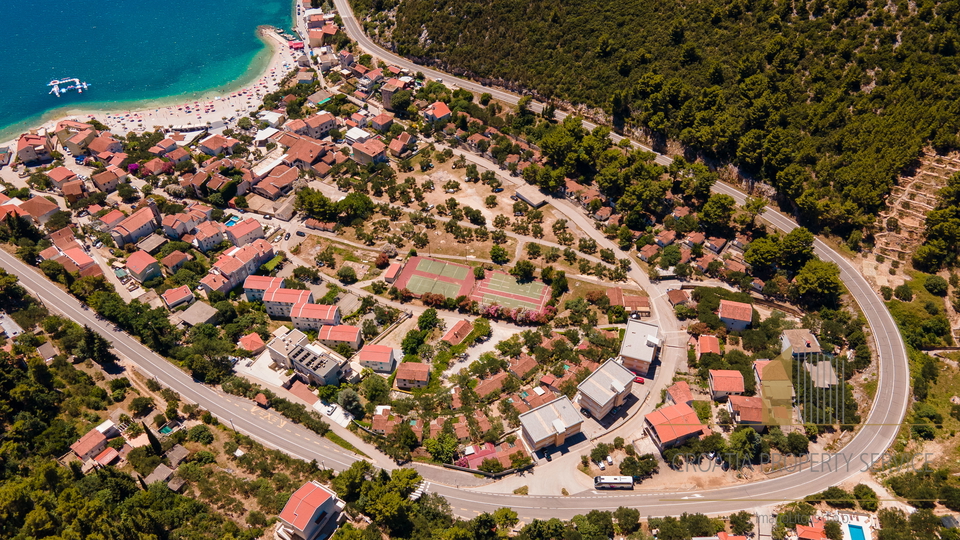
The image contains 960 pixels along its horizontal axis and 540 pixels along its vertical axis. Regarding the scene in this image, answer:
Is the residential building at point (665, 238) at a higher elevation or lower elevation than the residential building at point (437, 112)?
lower

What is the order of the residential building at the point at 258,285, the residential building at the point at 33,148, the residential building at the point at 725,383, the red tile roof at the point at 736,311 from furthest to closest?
the residential building at the point at 33,148
the residential building at the point at 258,285
the red tile roof at the point at 736,311
the residential building at the point at 725,383

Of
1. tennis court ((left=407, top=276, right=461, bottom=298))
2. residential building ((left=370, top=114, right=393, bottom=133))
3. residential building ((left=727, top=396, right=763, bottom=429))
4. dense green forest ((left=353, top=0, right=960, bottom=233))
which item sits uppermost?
dense green forest ((left=353, top=0, right=960, bottom=233))

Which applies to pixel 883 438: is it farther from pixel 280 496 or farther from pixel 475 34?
pixel 475 34

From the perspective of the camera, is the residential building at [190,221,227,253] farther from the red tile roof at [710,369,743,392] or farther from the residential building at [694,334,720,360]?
the red tile roof at [710,369,743,392]

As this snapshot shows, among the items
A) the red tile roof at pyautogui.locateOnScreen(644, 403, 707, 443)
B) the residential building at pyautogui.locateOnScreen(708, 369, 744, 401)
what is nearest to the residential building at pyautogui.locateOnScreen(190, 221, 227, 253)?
the red tile roof at pyautogui.locateOnScreen(644, 403, 707, 443)

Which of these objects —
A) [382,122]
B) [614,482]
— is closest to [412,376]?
[614,482]

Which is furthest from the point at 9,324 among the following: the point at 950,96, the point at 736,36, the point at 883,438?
the point at 950,96

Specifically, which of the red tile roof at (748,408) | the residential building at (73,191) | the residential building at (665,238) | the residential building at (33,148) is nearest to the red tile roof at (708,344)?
the red tile roof at (748,408)

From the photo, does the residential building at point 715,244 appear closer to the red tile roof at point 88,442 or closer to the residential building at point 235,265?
the residential building at point 235,265
